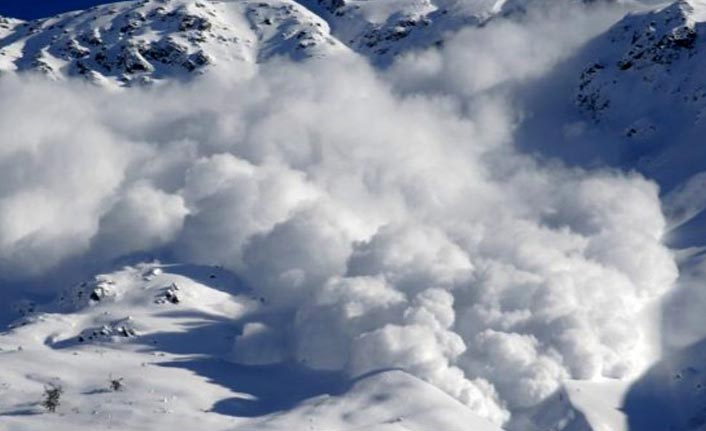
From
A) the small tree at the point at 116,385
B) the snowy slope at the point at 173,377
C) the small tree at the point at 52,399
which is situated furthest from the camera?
the small tree at the point at 116,385

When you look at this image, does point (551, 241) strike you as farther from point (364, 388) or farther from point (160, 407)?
point (160, 407)

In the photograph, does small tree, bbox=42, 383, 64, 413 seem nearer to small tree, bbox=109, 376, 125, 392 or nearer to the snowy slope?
the snowy slope

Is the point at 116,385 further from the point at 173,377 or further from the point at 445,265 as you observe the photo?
the point at 445,265

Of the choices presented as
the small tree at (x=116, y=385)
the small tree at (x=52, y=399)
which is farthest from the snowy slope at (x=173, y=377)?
the small tree at (x=52, y=399)

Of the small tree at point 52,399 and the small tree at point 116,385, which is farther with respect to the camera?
the small tree at point 116,385

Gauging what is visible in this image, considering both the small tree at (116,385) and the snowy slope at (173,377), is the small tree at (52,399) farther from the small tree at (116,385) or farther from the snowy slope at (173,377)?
the small tree at (116,385)

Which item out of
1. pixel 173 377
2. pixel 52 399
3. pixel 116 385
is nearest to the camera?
pixel 52 399

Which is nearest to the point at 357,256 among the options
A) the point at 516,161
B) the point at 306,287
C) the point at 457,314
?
the point at 306,287

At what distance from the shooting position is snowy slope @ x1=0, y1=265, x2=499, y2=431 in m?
102

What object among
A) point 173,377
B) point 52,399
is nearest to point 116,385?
point 173,377

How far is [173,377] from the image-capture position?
117375 millimetres

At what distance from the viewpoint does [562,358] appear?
409ft

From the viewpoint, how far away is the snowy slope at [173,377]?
101812mm

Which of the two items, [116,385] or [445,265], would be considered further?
[445,265]
